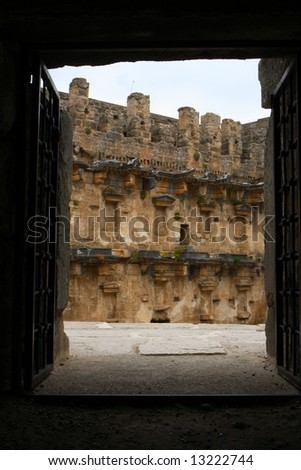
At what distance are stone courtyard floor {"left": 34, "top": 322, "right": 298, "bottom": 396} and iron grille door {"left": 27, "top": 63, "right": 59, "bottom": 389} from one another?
0.24m

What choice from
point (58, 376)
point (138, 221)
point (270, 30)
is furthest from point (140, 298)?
point (270, 30)

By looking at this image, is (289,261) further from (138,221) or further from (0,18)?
(138,221)

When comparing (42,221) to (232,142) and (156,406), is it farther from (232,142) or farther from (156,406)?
(232,142)

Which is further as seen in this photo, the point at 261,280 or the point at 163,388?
the point at 261,280

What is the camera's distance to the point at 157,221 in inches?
584

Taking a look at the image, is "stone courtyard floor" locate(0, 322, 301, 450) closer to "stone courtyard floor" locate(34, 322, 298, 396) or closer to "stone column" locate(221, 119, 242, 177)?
"stone courtyard floor" locate(34, 322, 298, 396)

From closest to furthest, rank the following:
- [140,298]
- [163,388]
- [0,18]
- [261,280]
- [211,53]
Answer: [0,18] < [163,388] < [211,53] < [140,298] < [261,280]

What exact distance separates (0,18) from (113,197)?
10.9m

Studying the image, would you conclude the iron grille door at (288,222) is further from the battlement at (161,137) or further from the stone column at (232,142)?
the stone column at (232,142)

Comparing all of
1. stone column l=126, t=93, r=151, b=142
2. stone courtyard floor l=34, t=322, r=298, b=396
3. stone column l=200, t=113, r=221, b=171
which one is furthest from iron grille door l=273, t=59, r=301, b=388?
stone column l=200, t=113, r=221, b=171

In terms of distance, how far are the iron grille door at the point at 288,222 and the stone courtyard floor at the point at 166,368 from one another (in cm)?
22

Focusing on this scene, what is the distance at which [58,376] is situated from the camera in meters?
3.57

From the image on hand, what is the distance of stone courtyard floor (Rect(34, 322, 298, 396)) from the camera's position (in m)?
3.17

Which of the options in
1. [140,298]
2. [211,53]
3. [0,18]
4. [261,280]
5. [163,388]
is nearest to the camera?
[0,18]
